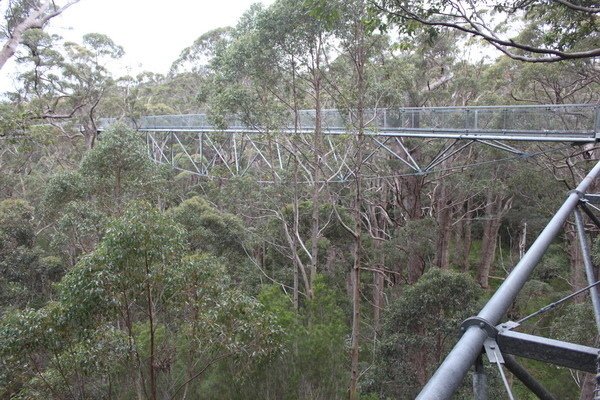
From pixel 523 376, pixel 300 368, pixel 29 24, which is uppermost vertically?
pixel 29 24

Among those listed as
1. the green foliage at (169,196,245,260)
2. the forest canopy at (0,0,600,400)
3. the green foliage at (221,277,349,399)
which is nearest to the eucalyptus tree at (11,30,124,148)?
the forest canopy at (0,0,600,400)

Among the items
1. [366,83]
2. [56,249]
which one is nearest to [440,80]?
[366,83]

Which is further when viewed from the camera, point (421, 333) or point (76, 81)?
point (76, 81)

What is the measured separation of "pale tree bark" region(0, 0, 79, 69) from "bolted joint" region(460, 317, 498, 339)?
6011 mm

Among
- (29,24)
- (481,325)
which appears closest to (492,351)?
(481,325)

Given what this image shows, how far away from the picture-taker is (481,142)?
7746 millimetres

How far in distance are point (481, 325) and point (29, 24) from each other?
6.64 m

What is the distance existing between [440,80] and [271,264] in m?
7.67

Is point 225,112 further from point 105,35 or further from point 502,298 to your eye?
point 502,298

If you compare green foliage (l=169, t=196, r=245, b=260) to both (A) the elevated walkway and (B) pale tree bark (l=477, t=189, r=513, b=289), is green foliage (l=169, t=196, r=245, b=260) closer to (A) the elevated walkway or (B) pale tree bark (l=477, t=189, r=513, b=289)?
(A) the elevated walkway

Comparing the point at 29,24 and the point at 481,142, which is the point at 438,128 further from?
the point at 29,24

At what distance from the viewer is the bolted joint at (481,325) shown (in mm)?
953

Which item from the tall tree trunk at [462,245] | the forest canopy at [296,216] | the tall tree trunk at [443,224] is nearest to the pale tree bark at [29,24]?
the forest canopy at [296,216]

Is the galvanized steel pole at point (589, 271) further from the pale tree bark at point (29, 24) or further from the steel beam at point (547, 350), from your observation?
the pale tree bark at point (29, 24)
